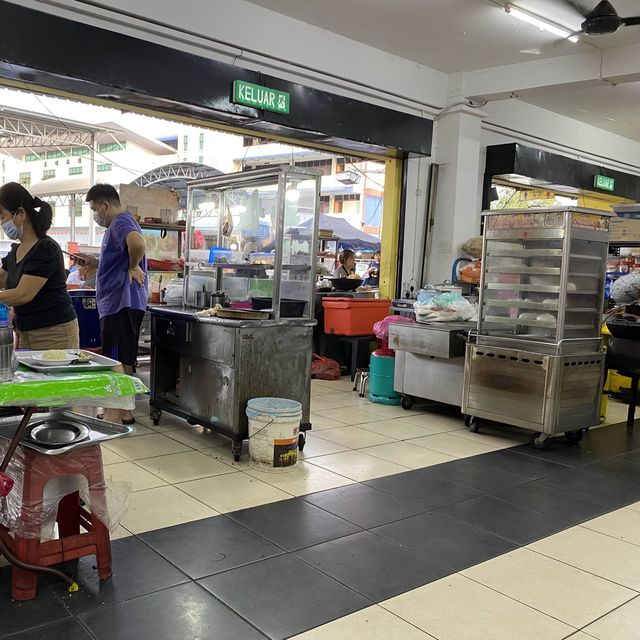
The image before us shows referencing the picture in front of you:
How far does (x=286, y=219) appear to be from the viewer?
416 cm

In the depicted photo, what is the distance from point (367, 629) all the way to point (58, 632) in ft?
3.40

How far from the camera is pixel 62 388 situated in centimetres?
209

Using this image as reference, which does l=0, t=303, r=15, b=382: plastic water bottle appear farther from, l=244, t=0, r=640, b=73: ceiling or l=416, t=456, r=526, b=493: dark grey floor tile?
l=244, t=0, r=640, b=73: ceiling

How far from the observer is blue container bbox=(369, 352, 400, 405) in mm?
5887

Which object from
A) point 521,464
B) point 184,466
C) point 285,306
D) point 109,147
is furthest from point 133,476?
point 109,147

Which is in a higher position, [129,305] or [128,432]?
[129,305]

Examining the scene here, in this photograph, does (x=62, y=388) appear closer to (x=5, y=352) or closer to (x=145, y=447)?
(x=5, y=352)

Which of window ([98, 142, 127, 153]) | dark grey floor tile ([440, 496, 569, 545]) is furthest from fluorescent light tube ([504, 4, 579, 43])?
window ([98, 142, 127, 153])

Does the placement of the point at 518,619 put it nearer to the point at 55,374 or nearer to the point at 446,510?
the point at 446,510

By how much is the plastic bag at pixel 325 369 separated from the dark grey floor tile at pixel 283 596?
4.44m

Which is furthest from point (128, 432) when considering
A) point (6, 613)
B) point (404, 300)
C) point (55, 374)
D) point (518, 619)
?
point (404, 300)

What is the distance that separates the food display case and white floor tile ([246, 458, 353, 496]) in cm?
166

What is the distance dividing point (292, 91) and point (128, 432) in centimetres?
443

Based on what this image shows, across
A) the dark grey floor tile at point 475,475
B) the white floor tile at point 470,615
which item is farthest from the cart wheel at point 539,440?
the white floor tile at point 470,615
